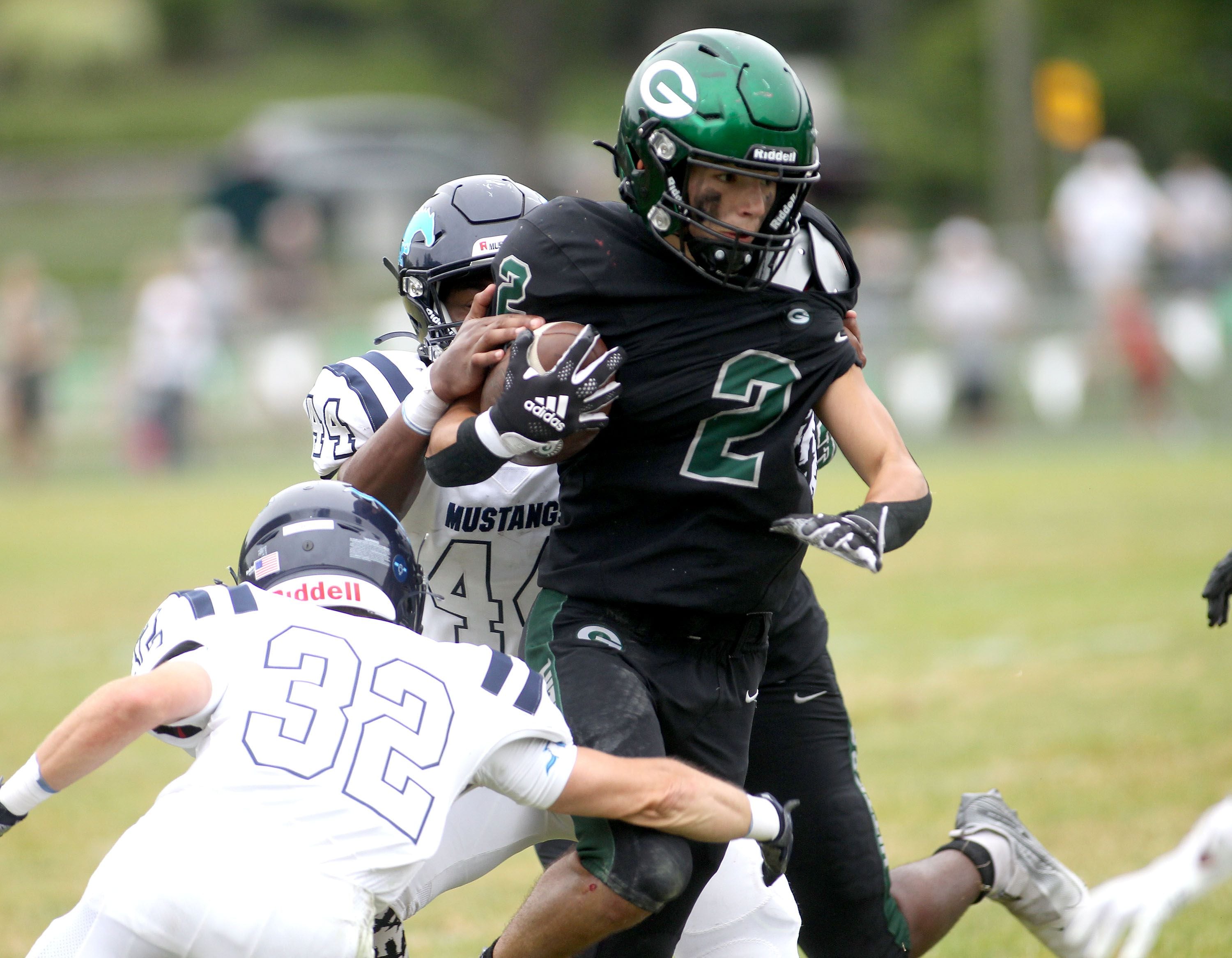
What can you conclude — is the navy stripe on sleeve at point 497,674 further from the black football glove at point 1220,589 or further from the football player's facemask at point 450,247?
the black football glove at point 1220,589

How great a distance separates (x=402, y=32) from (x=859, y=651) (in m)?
34.4

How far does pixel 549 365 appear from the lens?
3252 mm

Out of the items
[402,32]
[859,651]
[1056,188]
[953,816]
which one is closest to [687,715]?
[953,816]

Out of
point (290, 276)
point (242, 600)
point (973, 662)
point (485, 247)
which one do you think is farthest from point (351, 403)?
point (290, 276)

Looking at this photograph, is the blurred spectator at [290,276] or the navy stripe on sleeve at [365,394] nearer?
the navy stripe on sleeve at [365,394]

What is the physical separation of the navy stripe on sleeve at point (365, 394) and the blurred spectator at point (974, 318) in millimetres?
13959

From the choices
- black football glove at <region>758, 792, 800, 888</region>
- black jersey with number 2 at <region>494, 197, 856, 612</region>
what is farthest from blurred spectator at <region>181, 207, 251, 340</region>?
black football glove at <region>758, 792, 800, 888</region>

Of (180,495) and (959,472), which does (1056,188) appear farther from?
(180,495)

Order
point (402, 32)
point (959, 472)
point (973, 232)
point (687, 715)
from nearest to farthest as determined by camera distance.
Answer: point (687, 715)
point (959, 472)
point (973, 232)
point (402, 32)

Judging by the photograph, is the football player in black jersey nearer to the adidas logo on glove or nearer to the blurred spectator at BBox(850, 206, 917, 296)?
the adidas logo on glove

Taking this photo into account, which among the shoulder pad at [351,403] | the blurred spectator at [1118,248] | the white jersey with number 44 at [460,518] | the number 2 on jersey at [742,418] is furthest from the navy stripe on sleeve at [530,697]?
the blurred spectator at [1118,248]

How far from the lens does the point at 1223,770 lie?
586 cm

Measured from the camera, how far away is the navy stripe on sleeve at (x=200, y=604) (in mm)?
2891

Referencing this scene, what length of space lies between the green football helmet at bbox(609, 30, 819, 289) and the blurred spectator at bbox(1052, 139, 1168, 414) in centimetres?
1393
